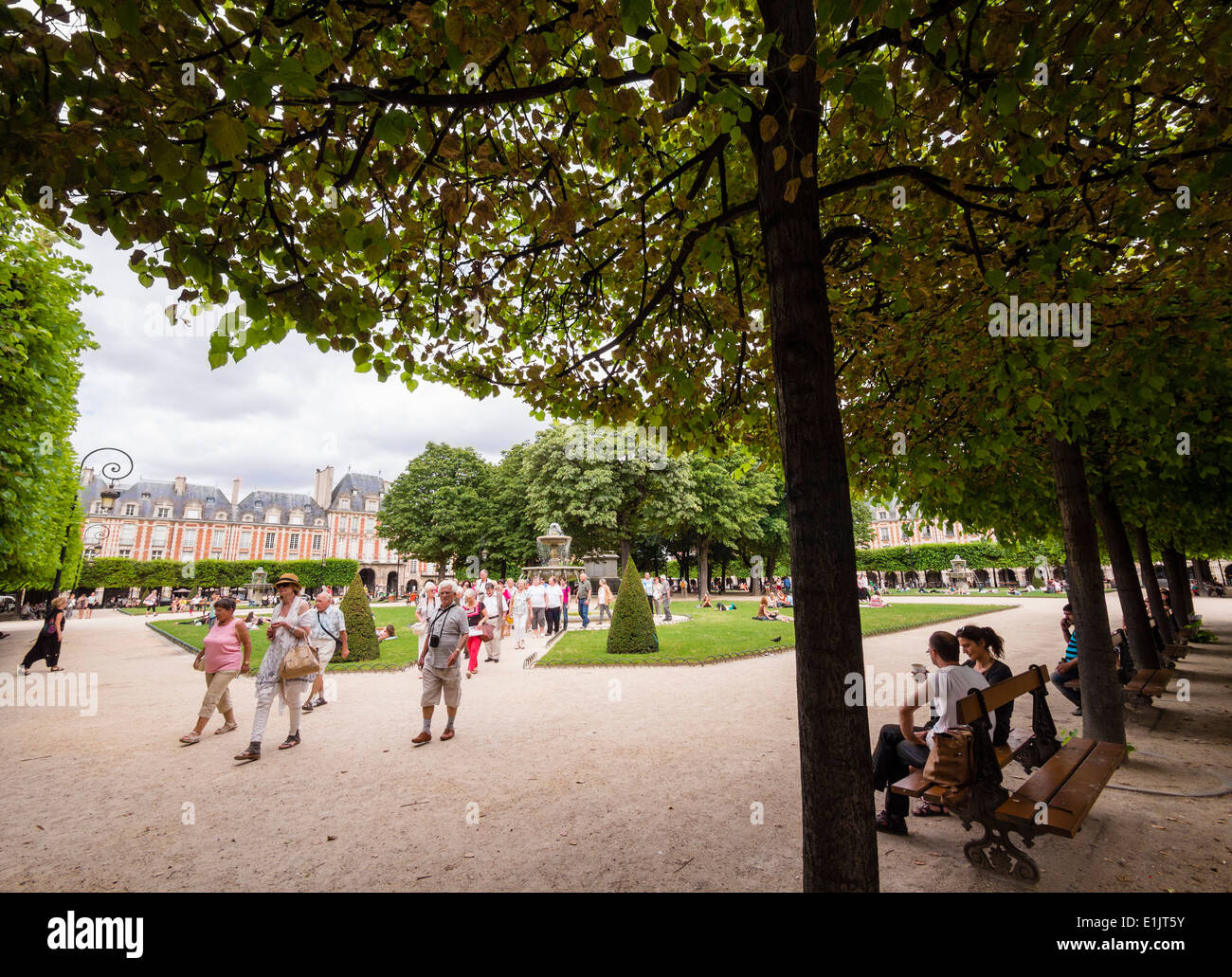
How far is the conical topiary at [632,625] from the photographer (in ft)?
47.4

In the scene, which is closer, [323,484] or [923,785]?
[923,785]

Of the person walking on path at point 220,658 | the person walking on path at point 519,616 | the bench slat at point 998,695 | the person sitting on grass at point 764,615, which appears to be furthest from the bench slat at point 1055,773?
the person sitting on grass at point 764,615

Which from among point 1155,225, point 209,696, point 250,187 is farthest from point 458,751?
point 1155,225

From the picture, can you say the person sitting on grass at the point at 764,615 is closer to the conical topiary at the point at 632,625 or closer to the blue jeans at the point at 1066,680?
the conical topiary at the point at 632,625

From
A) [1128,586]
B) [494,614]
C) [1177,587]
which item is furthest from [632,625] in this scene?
[1177,587]

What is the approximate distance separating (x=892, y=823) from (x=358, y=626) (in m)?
13.3

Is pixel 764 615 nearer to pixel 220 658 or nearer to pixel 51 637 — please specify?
pixel 220 658

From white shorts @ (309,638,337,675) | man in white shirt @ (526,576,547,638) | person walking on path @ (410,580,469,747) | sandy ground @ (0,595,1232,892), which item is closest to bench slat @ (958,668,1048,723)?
sandy ground @ (0,595,1232,892)

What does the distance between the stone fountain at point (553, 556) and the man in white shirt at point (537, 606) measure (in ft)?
13.1

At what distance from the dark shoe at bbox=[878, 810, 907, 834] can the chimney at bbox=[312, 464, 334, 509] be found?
277 ft

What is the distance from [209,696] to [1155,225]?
11.0m

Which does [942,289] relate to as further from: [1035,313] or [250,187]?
[250,187]

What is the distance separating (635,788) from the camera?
18.4ft

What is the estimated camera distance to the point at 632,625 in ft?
47.9
